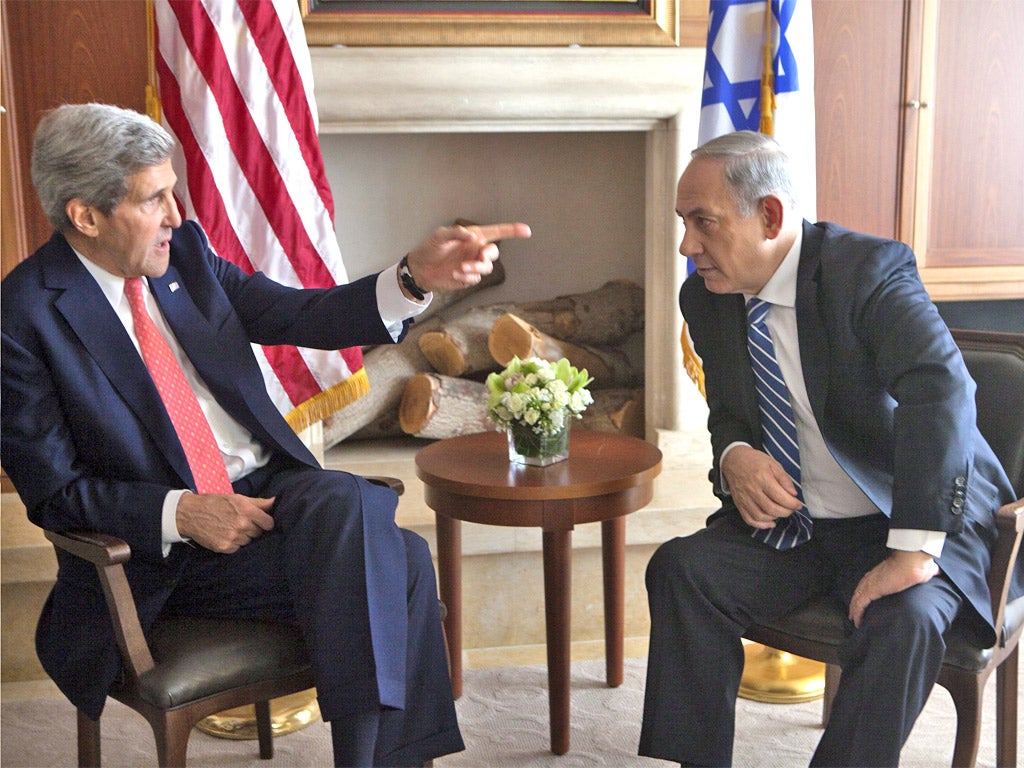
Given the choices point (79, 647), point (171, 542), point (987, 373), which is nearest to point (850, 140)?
point (987, 373)

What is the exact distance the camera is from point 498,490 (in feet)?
7.52

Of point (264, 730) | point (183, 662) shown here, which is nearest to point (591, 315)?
point (264, 730)

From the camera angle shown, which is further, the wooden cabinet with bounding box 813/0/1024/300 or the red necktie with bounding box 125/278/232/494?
the wooden cabinet with bounding box 813/0/1024/300

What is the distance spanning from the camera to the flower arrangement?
7.92ft

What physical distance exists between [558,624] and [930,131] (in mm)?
2009

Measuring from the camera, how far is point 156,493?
6.40 feet

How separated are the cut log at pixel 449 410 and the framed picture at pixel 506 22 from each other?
1.12 m

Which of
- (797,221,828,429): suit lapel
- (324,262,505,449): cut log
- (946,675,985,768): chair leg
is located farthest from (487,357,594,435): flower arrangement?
(324,262,505,449): cut log

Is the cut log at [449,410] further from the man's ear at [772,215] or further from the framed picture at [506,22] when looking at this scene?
the man's ear at [772,215]

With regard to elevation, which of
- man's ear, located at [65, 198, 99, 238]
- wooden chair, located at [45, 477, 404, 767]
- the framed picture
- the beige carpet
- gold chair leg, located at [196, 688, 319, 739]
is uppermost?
the framed picture

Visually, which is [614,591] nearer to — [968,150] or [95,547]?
[95,547]

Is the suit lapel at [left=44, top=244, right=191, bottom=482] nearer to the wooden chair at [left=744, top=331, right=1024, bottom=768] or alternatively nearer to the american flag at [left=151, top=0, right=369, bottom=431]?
the american flag at [left=151, top=0, right=369, bottom=431]

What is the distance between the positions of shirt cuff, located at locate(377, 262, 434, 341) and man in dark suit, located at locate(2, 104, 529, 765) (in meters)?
0.02

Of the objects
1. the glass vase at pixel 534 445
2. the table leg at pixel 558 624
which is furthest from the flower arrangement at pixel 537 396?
the table leg at pixel 558 624
